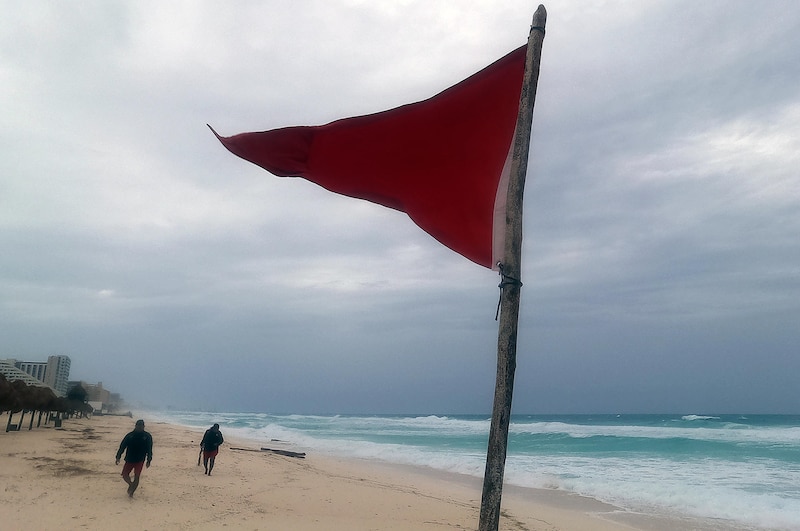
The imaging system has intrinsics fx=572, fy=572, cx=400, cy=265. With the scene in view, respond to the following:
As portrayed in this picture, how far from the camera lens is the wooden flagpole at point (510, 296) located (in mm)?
3244

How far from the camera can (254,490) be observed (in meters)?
14.6

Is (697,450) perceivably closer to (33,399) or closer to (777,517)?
(777,517)

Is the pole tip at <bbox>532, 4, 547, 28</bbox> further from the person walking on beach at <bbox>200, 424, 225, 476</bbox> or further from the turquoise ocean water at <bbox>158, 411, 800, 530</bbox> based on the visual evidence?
the person walking on beach at <bbox>200, 424, 225, 476</bbox>

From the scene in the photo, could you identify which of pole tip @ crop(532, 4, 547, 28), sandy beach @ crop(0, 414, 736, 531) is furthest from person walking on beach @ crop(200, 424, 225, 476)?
pole tip @ crop(532, 4, 547, 28)

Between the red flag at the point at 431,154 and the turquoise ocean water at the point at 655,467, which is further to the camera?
the turquoise ocean water at the point at 655,467

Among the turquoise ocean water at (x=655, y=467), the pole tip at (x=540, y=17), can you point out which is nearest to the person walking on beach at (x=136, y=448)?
the pole tip at (x=540, y=17)

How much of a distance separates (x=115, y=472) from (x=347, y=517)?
7.25m

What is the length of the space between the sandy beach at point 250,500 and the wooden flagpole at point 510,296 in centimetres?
846

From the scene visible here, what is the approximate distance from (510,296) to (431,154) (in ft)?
4.56

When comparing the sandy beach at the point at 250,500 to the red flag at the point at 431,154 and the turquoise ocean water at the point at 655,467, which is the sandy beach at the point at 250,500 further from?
the red flag at the point at 431,154

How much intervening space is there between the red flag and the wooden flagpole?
0.39 meters

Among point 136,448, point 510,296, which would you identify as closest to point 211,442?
point 136,448

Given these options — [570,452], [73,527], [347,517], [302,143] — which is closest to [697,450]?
[570,452]

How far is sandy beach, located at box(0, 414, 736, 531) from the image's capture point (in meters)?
10.5
